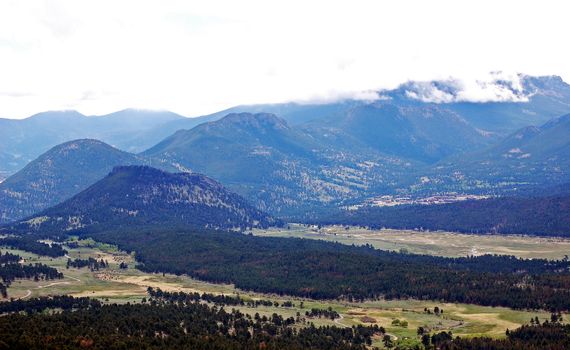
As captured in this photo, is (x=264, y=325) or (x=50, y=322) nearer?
(x=50, y=322)

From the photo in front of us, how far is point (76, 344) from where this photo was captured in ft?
524

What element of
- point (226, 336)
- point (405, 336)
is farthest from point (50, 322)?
point (405, 336)

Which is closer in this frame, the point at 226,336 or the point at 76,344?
the point at 76,344

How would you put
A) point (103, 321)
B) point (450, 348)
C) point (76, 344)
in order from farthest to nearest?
point (103, 321)
point (450, 348)
point (76, 344)

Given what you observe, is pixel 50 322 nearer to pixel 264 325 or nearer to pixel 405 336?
pixel 264 325

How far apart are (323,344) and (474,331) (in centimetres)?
4364

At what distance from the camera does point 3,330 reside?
16275cm

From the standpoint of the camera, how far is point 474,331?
654 feet

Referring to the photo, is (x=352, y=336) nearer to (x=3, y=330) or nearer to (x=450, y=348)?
(x=450, y=348)

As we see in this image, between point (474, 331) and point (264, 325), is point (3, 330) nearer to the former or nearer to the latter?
Answer: point (264, 325)

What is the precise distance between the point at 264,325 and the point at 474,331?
54222 mm

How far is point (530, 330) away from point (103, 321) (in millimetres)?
105081

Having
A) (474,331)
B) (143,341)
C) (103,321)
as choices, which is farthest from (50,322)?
(474,331)

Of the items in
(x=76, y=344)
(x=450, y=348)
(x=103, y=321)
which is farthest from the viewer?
(x=103, y=321)
